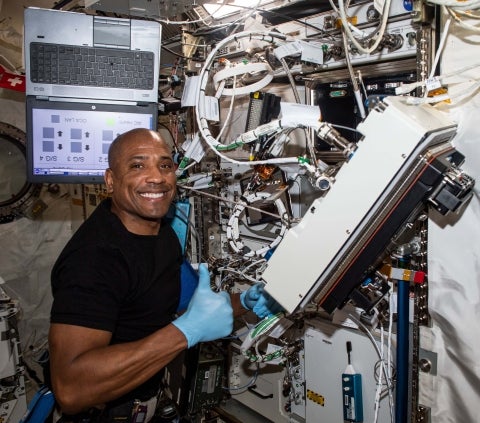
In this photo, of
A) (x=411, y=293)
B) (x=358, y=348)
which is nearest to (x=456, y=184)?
(x=411, y=293)

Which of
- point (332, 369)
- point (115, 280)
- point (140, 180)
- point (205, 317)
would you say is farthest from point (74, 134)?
point (332, 369)

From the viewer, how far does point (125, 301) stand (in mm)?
1660

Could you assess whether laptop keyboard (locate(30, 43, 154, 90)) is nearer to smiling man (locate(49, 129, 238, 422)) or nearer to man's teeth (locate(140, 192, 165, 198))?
smiling man (locate(49, 129, 238, 422))

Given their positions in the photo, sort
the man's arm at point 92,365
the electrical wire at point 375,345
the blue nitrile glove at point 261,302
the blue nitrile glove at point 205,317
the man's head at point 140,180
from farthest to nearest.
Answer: the blue nitrile glove at point 261,302 → the man's head at point 140,180 → the electrical wire at point 375,345 → the blue nitrile glove at point 205,317 → the man's arm at point 92,365

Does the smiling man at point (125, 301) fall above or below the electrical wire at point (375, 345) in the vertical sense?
above

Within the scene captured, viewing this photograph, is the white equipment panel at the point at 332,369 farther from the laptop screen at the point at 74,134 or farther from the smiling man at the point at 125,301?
the laptop screen at the point at 74,134

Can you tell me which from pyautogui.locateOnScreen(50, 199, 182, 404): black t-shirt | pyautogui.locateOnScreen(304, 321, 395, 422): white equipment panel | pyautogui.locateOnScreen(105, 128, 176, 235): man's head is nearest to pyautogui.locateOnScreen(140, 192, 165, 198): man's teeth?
pyautogui.locateOnScreen(105, 128, 176, 235): man's head

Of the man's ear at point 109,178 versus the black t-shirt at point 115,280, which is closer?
the black t-shirt at point 115,280

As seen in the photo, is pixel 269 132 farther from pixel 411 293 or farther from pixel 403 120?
pixel 411 293

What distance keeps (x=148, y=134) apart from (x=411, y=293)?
1.44 metres

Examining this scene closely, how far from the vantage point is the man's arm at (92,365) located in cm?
133

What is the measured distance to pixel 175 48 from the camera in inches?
110

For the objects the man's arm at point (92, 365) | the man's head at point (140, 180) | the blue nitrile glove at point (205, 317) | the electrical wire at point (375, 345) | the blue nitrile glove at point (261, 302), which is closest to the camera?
the man's arm at point (92, 365)

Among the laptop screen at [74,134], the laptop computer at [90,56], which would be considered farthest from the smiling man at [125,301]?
the laptop computer at [90,56]
